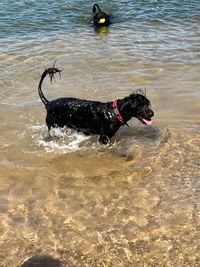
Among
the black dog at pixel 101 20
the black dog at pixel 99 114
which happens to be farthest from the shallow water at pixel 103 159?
the black dog at pixel 101 20

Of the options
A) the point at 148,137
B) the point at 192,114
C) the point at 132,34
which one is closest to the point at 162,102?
the point at 192,114

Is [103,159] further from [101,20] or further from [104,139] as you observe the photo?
[101,20]

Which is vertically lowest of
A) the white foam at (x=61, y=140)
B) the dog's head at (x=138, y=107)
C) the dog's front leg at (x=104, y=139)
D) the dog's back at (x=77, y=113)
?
the white foam at (x=61, y=140)

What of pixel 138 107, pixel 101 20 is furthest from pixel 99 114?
pixel 101 20

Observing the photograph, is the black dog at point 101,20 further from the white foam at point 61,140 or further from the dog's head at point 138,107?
the dog's head at point 138,107

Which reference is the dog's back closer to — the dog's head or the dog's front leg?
the dog's front leg

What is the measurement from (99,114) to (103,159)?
719 mm

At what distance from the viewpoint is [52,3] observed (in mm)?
16359

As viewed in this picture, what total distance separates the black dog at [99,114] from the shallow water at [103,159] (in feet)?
1.05

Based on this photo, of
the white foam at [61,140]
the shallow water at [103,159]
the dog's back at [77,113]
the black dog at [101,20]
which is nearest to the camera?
the shallow water at [103,159]

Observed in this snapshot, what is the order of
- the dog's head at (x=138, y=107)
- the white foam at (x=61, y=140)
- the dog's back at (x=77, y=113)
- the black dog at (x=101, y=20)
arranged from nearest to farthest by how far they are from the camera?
the dog's head at (x=138, y=107)
the dog's back at (x=77, y=113)
the white foam at (x=61, y=140)
the black dog at (x=101, y=20)

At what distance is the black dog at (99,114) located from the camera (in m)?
6.34

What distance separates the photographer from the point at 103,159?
6.58 metres

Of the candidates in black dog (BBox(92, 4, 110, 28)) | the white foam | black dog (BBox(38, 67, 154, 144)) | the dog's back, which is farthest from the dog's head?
black dog (BBox(92, 4, 110, 28))
